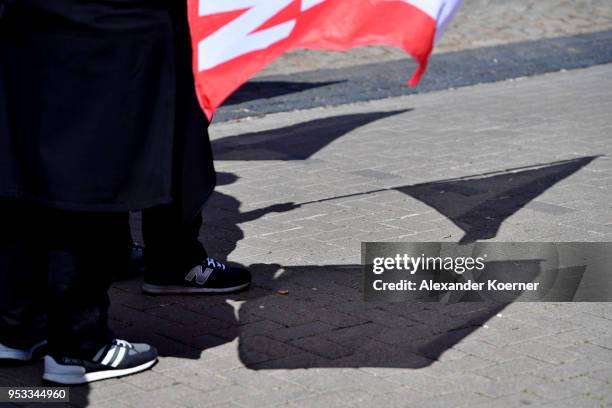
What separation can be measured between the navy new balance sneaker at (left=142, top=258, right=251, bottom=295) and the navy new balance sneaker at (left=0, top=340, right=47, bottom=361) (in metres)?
0.80

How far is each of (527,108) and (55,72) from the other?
628 cm

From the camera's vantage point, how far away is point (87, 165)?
3518mm

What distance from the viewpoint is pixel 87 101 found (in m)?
3.48

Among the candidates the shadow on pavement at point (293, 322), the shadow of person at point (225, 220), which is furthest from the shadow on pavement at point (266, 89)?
the shadow on pavement at point (293, 322)

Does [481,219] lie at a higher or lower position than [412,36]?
lower

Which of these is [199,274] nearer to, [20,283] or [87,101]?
[20,283]

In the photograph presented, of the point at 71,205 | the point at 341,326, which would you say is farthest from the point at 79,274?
the point at 341,326

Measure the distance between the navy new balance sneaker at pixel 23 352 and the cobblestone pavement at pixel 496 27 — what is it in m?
7.72

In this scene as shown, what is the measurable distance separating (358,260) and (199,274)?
0.85 meters

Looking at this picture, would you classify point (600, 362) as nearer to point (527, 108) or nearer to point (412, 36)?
point (412, 36)

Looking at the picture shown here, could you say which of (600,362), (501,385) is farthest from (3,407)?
(600,362)

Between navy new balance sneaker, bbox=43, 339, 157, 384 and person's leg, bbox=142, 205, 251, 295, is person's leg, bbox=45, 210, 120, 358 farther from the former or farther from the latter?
person's leg, bbox=142, 205, 251, 295

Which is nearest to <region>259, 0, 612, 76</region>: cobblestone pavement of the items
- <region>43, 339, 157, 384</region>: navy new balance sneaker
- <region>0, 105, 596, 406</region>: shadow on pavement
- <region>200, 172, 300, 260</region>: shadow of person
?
<region>200, 172, 300, 260</region>: shadow of person

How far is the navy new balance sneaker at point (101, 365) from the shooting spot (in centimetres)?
373
